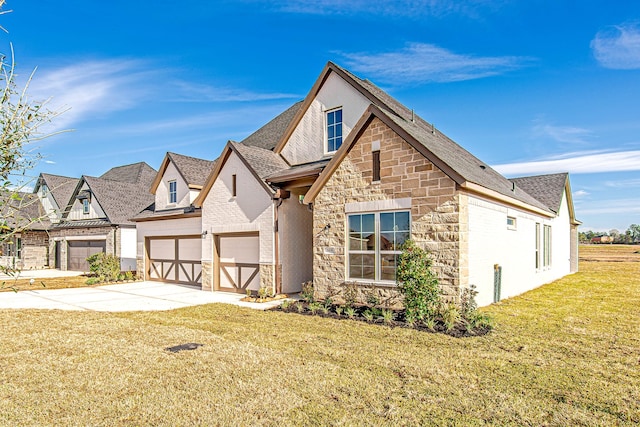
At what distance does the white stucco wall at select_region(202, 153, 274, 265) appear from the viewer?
14.1 metres

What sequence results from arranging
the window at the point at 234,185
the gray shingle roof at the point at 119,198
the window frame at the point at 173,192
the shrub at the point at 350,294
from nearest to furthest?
1. the shrub at the point at 350,294
2. the window at the point at 234,185
3. the window frame at the point at 173,192
4. the gray shingle roof at the point at 119,198

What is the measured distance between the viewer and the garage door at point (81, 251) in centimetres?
2610

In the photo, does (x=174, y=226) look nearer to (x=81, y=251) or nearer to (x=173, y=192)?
(x=173, y=192)

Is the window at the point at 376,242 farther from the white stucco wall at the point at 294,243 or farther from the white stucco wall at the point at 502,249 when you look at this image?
the white stucco wall at the point at 294,243

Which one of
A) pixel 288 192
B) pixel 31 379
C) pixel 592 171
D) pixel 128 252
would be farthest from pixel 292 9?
pixel 592 171

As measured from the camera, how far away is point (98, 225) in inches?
993

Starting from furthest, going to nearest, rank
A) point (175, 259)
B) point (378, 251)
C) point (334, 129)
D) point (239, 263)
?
point (175, 259) < point (239, 263) < point (334, 129) < point (378, 251)

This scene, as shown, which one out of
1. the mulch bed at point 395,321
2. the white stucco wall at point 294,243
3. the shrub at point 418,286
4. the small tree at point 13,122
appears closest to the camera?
the small tree at point 13,122

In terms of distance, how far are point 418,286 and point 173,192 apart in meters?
14.5

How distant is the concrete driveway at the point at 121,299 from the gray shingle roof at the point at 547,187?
15617 millimetres

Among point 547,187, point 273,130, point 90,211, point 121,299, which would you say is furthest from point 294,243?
point 90,211

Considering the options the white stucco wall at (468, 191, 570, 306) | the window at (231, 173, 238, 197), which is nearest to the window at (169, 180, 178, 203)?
the window at (231, 173, 238, 197)

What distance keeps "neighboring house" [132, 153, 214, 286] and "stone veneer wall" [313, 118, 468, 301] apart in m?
7.99

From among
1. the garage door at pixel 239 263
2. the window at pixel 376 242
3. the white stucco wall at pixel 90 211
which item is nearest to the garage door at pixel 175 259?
the garage door at pixel 239 263
